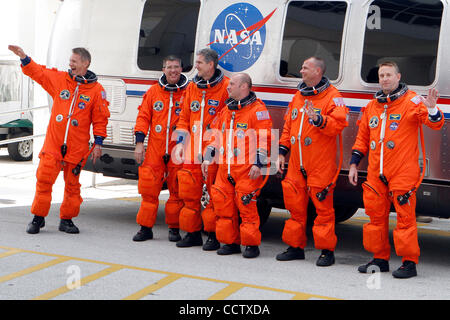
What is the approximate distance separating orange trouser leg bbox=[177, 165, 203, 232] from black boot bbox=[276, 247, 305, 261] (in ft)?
3.09

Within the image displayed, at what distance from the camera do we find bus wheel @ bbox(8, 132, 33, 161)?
15.6 metres

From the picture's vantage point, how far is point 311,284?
19.2ft

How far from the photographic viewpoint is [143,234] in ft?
24.3

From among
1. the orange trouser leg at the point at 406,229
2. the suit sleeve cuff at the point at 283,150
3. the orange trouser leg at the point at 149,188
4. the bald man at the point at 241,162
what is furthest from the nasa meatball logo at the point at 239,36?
the orange trouser leg at the point at 406,229

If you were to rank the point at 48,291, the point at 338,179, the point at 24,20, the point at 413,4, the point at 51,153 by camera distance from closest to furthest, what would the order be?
the point at 48,291
the point at 413,4
the point at 338,179
the point at 51,153
the point at 24,20

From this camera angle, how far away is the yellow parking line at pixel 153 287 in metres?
5.32

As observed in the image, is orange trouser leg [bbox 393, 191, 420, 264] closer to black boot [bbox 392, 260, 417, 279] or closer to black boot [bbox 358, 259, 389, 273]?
black boot [bbox 392, 260, 417, 279]

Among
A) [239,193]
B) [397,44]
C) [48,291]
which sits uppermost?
[397,44]

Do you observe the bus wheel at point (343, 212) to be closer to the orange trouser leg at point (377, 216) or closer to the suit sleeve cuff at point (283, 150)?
the suit sleeve cuff at point (283, 150)

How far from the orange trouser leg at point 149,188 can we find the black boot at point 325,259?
1813 millimetres

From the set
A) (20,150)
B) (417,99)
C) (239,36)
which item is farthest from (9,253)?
(20,150)

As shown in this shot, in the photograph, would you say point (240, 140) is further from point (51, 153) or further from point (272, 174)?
point (51, 153)

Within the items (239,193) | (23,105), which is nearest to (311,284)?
(239,193)

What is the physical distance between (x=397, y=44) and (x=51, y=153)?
3.59 m
